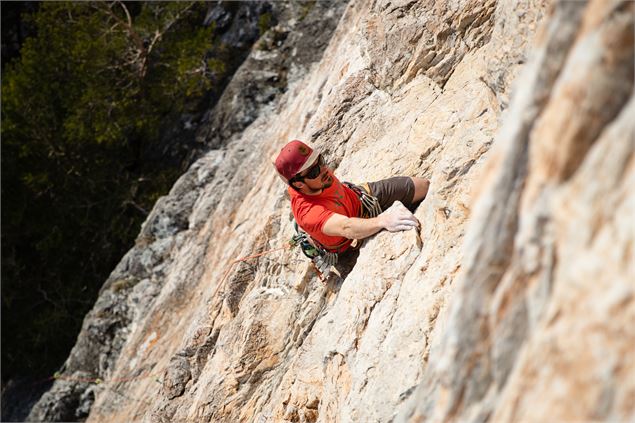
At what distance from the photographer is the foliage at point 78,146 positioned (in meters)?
16.5

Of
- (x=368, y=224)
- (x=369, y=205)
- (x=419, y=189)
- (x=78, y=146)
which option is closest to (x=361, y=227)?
(x=368, y=224)

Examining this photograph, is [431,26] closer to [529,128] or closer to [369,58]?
[369,58]

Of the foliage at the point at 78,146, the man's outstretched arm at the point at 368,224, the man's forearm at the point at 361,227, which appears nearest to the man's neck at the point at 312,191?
the man's outstretched arm at the point at 368,224

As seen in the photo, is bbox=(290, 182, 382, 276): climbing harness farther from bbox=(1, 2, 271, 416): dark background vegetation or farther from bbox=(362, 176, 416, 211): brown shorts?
bbox=(1, 2, 271, 416): dark background vegetation

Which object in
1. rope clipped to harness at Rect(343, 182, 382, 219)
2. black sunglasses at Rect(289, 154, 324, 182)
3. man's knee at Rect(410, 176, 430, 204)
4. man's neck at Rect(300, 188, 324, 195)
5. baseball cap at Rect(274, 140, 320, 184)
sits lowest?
man's knee at Rect(410, 176, 430, 204)

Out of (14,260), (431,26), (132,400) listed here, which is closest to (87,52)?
(14,260)

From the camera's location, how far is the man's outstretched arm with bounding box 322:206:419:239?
4.99 metres

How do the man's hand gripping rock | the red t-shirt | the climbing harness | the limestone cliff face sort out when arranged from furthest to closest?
the climbing harness < the red t-shirt < the man's hand gripping rock < the limestone cliff face

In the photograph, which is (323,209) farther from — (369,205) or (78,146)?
(78,146)

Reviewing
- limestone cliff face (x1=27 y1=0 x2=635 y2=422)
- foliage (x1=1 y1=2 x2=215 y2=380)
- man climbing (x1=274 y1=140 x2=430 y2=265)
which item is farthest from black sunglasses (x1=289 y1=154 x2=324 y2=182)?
foliage (x1=1 y1=2 x2=215 y2=380)

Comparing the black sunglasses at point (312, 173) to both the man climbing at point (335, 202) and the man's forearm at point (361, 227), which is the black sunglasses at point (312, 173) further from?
the man's forearm at point (361, 227)

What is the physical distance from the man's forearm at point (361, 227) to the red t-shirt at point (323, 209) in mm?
221

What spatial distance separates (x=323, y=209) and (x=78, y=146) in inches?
546

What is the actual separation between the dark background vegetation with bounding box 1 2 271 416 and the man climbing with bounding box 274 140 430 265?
10.5 meters
